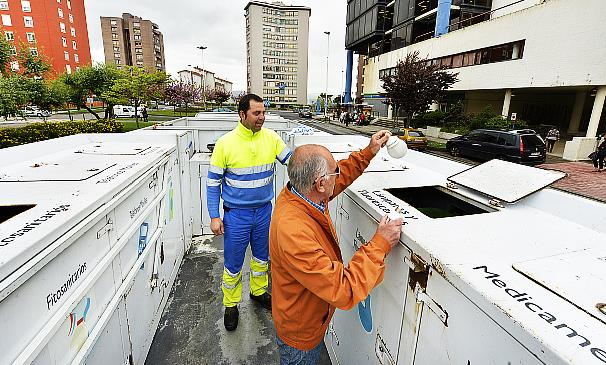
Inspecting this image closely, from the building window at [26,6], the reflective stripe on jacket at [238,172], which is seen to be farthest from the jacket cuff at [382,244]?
the building window at [26,6]

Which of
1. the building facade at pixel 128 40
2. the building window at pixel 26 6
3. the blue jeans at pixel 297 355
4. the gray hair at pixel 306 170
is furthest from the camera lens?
the building facade at pixel 128 40

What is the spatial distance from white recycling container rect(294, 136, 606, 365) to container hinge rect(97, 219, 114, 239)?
4.66ft

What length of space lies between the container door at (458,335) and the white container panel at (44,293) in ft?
4.71

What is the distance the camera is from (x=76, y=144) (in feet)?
11.4

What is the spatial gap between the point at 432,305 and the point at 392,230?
330 mm

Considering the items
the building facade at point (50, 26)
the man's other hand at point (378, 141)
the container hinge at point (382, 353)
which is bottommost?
the container hinge at point (382, 353)

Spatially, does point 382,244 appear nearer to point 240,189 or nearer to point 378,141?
point 378,141

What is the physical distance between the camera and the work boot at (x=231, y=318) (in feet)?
9.23

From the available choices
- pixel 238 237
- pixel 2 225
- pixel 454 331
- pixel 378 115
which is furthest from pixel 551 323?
pixel 378 115

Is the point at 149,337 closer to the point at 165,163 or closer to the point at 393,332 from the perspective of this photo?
the point at 165,163

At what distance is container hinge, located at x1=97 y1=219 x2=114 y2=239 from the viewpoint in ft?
5.36

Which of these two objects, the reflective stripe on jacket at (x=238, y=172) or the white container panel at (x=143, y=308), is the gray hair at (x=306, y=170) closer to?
the reflective stripe on jacket at (x=238, y=172)

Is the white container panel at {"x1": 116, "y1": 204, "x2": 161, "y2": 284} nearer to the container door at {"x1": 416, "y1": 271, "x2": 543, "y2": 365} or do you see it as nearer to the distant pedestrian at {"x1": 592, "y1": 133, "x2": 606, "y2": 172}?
the container door at {"x1": 416, "y1": 271, "x2": 543, "y2": 365}

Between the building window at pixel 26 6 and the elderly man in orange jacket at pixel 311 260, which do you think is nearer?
the elderly man in orange jacket at pixel 311 260
